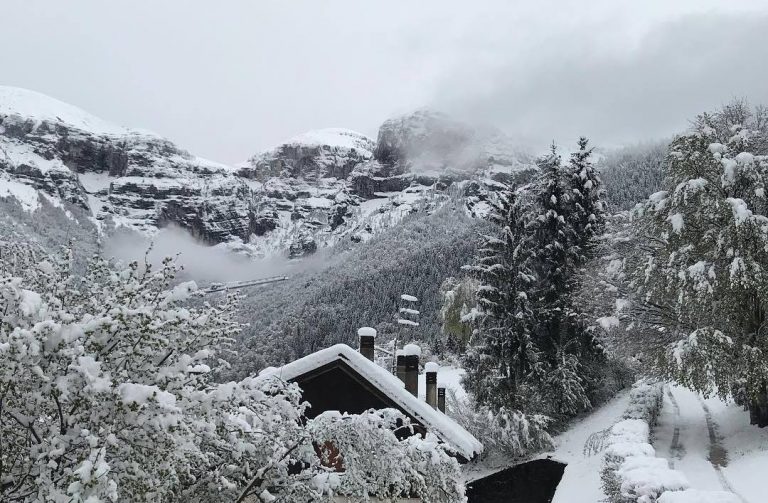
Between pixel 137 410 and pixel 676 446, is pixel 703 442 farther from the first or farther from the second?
pixel 137 410

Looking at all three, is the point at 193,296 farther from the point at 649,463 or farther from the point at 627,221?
the point at 627,221

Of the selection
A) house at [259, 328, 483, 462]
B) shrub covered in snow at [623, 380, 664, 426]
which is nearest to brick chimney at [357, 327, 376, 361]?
house at [259, 328, 483, 462]

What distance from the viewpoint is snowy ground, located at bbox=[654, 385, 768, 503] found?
13951mm

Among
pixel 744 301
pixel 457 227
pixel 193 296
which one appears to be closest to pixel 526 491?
pixel 744 301

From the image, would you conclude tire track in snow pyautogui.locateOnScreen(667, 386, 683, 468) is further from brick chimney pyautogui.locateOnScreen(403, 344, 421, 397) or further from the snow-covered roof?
the snow-covered roof

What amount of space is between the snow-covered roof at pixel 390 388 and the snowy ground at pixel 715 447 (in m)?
4.24

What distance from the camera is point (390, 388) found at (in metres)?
13.2

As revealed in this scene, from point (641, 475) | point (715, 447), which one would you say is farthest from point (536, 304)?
point (641, 475)

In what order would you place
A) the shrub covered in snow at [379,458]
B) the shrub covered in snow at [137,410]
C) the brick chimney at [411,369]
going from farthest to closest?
the brick chimney at [411,369] → the shrub covered in snow at [379,458] → the shrub covered in snow at [137,410]

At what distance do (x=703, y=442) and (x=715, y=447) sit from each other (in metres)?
0.89

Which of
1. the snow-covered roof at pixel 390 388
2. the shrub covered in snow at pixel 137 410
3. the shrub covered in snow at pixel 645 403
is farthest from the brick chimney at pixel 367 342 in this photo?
the shrub covered in snow at pixel 137 410

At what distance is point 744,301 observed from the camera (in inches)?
691

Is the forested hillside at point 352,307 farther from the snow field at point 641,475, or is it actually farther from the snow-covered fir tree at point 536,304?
the snow field at point 641,475

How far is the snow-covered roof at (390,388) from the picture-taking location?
12500mm
